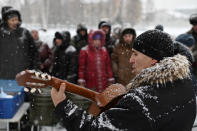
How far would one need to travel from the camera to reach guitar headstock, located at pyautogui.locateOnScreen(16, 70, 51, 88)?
191 centimetres

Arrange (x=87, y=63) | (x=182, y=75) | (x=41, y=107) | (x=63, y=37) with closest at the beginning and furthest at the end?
(x=182, y=75)
(x=41, y=107)
(x=87, y=63)
(x=63, y=37)

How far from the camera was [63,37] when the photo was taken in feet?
17.7


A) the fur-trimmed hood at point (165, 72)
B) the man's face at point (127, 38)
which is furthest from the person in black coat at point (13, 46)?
the fur-trimmed hood at point (165, 72)

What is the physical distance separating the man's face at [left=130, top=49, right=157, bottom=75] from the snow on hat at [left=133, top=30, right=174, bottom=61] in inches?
1.1

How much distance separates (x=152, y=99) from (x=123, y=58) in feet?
11.3

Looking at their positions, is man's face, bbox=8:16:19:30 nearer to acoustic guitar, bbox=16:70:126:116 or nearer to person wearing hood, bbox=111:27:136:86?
person wearing hood, bbox=111:27:136:86

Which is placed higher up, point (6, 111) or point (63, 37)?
point (63, 37)

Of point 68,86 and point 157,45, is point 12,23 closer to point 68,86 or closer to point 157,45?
point 68,86

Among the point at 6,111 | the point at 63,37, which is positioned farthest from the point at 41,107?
the point at 63,37

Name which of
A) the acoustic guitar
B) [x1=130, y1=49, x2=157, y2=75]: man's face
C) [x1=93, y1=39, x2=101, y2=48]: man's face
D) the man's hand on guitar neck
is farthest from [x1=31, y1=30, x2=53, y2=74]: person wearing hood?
[x1=130, y1=49, x2=157, y2=75]: man's face

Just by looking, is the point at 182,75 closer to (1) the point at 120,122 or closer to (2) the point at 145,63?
(2) the point at 145,63

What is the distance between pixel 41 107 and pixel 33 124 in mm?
330

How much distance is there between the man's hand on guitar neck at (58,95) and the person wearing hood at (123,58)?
3036 mm

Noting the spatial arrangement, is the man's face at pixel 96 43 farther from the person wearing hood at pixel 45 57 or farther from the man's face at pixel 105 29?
the person wearing hood at pixel 45 57
